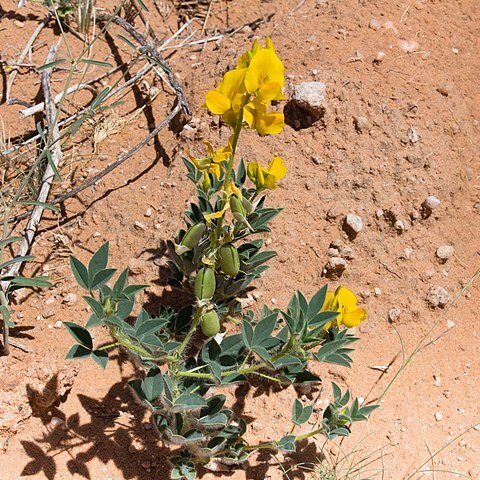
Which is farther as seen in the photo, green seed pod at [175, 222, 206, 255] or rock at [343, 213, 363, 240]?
rock at [343, 213, 363, 240]

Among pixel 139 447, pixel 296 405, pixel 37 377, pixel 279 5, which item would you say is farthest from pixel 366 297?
pixel 279 5

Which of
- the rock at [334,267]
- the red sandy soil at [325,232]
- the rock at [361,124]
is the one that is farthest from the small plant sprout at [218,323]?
the rock at [361,124]

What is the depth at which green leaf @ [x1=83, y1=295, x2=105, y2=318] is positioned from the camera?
1565 mm

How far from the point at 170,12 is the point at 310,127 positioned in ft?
4.12

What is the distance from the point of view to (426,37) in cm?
298

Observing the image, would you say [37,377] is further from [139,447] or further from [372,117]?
[372,117]

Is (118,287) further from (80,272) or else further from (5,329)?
(5,329)

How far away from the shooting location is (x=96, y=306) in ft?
5.16

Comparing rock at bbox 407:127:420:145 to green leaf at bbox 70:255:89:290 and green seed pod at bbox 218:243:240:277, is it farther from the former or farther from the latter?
green leaf at bbox 70:255:89:290

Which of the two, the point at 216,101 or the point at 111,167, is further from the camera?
the point at 111,167

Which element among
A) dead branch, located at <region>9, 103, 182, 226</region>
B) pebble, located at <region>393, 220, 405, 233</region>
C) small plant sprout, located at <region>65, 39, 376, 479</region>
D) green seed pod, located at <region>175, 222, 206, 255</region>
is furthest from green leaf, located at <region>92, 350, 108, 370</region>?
pebble, located at <region>393, 220, 405, 233</region>

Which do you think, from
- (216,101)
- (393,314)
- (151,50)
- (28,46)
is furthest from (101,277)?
(28,46)

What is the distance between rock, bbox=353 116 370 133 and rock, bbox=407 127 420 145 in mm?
181

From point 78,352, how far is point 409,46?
6.92 ft
